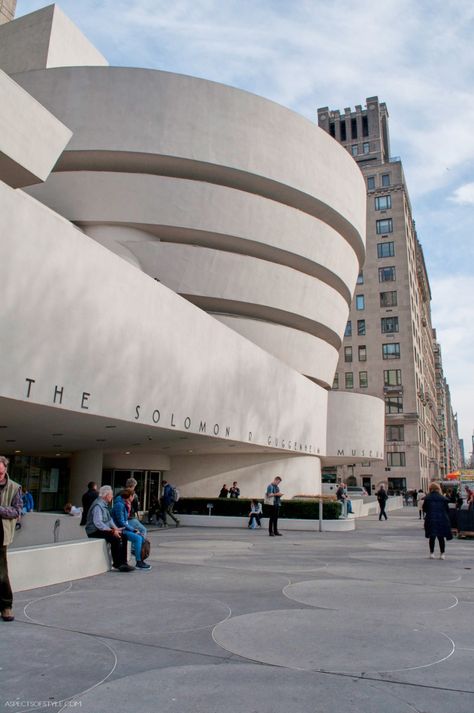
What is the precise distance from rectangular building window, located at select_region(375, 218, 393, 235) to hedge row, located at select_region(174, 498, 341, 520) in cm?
5347

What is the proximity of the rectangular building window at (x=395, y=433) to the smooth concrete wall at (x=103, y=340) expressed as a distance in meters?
44.5

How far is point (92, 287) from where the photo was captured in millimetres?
13031

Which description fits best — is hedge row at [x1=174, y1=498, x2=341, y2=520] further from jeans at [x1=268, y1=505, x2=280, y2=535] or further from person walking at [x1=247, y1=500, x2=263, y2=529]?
jeans at [x1=268, y1=505, x2=280, y2=535]

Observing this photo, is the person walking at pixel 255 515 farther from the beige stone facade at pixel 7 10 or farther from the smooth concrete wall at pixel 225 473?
the beige stone facade at pixel 7 10

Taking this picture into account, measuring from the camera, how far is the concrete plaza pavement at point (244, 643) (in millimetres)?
3818

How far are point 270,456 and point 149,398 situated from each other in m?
14.0

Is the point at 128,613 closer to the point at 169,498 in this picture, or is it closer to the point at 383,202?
the point at 169,498

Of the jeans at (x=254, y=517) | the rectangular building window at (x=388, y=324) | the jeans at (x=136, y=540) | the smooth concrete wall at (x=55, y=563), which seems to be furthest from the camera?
the rectangular building window at (x=388, y=324)

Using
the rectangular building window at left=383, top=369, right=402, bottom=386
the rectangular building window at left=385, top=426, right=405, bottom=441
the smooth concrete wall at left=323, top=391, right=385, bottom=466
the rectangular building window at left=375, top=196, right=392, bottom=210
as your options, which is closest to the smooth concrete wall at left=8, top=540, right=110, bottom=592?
the smooth concrete wall at left=323, top=391, right=385, bottom=466

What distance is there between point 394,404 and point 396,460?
6286 mm

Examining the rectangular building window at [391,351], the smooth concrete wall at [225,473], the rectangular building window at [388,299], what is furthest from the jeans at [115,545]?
the rectangular building window at [388,299]

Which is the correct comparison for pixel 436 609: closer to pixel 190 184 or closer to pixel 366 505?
pixel 190 184

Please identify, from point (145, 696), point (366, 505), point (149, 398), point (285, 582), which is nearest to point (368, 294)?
point (366, 505)

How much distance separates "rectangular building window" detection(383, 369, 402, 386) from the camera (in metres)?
64.5
